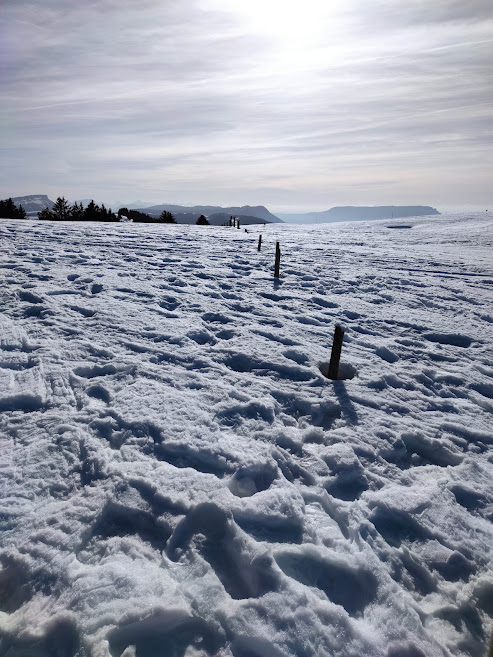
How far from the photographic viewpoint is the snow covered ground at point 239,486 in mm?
2436

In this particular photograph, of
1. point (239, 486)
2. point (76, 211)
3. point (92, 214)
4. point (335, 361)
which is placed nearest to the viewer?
point (239, 486)

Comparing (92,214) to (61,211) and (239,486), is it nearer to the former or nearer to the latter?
(61,211)

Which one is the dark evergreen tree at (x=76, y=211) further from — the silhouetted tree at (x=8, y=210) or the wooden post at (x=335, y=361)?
the wooden post at (x=335, y=361)

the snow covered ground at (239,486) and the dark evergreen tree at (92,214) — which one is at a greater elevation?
the dark evergreen tree at (92,214)

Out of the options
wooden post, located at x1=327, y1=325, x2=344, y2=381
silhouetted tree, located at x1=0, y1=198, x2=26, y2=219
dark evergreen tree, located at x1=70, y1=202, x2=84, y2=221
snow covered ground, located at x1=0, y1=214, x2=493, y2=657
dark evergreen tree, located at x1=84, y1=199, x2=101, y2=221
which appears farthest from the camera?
dark evergreen tree, located at x1=70, y1=202, x2=84, y2=221

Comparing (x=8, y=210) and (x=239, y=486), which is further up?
(x=8, y=210)

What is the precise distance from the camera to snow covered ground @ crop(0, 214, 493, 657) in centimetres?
244

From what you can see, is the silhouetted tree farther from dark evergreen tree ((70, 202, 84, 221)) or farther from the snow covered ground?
the snow covered ground

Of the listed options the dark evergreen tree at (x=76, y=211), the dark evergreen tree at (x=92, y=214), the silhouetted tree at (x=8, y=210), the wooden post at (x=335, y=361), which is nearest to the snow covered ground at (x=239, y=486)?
the wooden post at (x=335, y=361)

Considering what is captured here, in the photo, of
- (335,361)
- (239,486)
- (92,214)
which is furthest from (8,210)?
(239,486)

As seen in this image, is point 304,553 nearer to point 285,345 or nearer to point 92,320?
point 285,345

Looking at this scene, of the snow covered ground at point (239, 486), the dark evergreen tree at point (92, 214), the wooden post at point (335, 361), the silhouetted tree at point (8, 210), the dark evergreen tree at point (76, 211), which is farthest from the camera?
the dark evergreen tree at point (76, 211)

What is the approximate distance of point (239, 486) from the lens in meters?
3.59

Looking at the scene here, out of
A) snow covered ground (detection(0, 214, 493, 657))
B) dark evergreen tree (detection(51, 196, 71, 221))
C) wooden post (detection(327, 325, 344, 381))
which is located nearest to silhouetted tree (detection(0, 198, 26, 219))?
dark evergreen tree (detection(51, 196, 71, 221))
